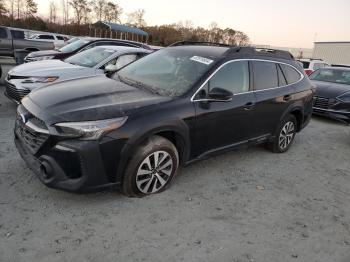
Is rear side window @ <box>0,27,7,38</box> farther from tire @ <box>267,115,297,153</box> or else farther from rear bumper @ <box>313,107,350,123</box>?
tire @ <box>267,115,297,153</box>

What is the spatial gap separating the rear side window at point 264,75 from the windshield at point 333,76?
618cm

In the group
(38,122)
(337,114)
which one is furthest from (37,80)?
(337,114)

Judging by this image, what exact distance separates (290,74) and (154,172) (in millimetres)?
3339

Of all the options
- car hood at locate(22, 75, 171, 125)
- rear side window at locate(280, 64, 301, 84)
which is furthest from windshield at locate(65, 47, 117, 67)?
rear side window at locate(280, 64, 301, 84)

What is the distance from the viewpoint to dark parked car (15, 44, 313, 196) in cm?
→ 338

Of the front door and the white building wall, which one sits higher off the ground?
the white building wall

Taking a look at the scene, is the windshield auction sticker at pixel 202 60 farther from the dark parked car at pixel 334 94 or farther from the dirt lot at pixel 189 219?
the dark parked car at pixel 334 94

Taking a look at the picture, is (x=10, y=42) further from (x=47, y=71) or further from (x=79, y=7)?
(x=79, y=7)

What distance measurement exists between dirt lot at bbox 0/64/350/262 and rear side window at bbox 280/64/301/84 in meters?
1.74

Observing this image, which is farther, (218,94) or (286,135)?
(286,135)

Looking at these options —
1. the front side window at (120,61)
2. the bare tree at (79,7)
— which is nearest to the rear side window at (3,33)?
the front side window at (120,61)

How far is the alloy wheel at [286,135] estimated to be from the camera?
6.00 m

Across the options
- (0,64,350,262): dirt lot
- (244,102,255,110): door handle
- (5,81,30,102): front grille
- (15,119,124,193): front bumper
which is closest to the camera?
(0,64,350,262): dirt lot

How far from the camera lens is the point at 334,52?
37125 millimetres
